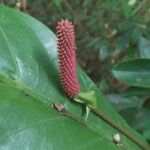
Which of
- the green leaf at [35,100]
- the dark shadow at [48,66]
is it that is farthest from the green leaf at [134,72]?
the dark shadow at [48,66]

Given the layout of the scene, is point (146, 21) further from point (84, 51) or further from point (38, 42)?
point (38, 42)

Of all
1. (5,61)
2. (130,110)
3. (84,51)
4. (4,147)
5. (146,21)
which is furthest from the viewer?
(84,51)

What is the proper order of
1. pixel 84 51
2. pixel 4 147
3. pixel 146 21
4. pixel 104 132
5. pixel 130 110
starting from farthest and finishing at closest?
pixel 84 51, pixel 146 21, pixel 130 110, pixel 104 132, pixel 4 147

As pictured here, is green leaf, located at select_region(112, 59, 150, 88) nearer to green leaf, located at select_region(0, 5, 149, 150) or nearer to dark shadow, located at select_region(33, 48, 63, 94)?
green leaf, located at select_region(0, 5, 149, 150)

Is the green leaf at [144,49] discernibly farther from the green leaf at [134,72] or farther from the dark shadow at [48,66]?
the dark shadow at [48,66]

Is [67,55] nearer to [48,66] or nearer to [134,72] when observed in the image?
[48,66]

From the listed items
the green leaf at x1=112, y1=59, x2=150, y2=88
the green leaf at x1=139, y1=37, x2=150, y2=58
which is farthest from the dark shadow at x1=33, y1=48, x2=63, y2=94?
the green leaf at x1=139, y1=37, x2=150, y2=58


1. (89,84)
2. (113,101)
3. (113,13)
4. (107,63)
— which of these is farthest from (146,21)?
(89,84)
